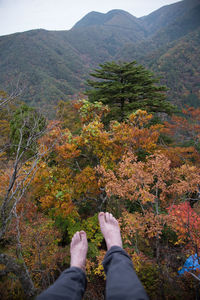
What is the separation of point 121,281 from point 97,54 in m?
134

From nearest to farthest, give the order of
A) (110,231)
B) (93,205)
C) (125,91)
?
1. (110,231)
2. (93,205)
3. (125,91)

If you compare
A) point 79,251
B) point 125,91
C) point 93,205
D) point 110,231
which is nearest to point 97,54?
point 125,91

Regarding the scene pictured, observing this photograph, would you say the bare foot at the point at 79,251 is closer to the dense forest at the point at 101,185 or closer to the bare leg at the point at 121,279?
the bare leg at the point at 121,279

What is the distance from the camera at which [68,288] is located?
1243 millimetres

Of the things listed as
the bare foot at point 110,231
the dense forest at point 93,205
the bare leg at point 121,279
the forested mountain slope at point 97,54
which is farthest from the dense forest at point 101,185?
the forested mountain slope at point 97,54

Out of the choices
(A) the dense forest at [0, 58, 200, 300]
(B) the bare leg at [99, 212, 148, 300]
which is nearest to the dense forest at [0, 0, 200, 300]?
Answer: (A) the dense forest at [0, 58, 200, 300]

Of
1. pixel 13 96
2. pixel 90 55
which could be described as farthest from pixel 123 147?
pixel 90 55

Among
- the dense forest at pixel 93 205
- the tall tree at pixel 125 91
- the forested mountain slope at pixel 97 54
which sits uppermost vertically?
the forested mountain slope at pixel 97 54

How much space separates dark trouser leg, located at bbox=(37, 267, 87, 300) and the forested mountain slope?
3244 mm

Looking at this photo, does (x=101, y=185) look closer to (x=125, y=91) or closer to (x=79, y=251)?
(x=79, y=251)

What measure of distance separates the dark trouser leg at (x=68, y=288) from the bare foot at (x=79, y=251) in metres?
0.36

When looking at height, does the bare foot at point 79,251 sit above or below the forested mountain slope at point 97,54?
below

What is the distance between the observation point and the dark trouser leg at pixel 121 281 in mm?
1100

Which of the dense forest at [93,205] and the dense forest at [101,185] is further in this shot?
the dense forest at [93,205]
